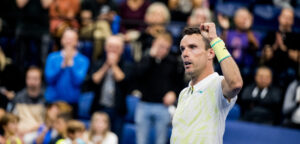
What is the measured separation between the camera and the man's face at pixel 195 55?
343 centimetres

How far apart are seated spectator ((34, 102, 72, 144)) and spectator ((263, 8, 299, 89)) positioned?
308 centimetres

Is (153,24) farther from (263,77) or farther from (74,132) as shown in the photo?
(74,132)

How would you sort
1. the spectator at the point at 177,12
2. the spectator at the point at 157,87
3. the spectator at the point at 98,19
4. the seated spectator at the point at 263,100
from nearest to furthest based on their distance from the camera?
the spectator at the point at 157,87, the seated spectator at the point at 263,100, the spectator at the point at 98,19, the spectator at the point at 177,12

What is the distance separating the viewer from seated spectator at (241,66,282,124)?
7.53m

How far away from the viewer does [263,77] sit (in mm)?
7520

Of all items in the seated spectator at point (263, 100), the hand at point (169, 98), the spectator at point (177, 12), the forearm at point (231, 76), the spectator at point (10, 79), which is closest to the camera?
the forearm at point (231, 76)

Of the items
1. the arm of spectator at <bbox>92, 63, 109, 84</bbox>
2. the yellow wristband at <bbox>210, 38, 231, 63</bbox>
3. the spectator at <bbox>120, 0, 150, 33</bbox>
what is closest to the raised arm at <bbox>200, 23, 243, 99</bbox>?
the yellow wristband at <bbox>210, 38, 231, 63</bbox>

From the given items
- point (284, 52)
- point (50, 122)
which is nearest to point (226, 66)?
point (50, 122)

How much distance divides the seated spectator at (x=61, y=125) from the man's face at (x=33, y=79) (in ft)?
2.87

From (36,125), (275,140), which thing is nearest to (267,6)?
(275,140)

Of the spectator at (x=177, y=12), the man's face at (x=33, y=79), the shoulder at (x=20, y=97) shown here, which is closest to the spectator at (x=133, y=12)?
the spectator at (x=177, y=12)

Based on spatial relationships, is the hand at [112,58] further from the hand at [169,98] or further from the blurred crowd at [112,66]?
the hand at [169,98]

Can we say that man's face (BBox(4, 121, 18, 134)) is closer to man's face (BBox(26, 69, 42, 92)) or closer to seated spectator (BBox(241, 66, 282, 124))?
man's face (BBox(26, 69, 42, 92))

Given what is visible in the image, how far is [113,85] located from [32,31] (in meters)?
1.92
